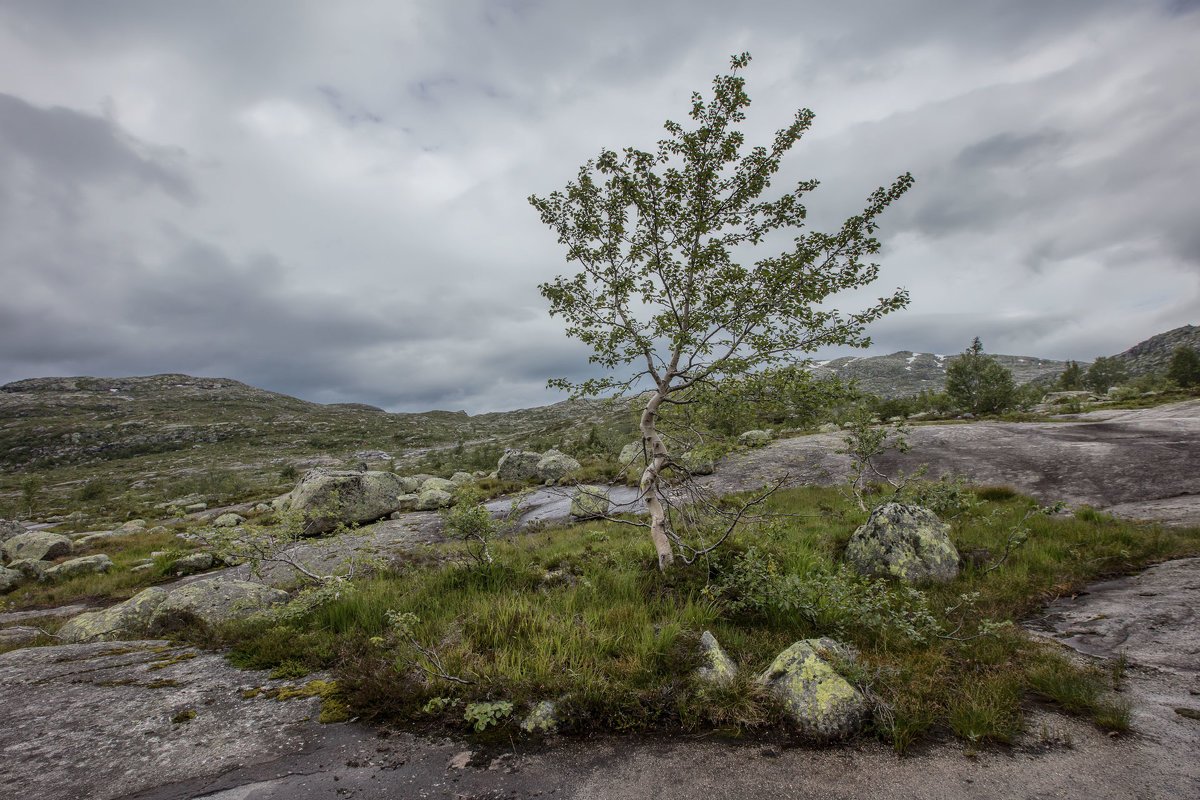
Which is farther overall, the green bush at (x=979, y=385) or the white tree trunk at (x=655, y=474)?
the green bush at (x=979, y=385)

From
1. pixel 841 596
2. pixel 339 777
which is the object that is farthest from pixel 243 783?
pixel 841 596

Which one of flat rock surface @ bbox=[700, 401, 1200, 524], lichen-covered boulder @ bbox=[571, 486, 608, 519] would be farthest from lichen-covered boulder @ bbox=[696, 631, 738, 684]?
flat rock surface @ bbox=[700, 401, 1200, 524]

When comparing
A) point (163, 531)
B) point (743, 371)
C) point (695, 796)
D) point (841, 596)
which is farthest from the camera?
point (163, 531)

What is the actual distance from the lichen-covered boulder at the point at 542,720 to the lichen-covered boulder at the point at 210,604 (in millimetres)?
6827

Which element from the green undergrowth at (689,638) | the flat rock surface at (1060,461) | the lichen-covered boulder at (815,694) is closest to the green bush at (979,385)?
Result: the flat rock surface at (1060,461)

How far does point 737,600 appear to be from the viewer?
26.3ft

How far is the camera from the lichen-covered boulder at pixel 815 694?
4980 mm

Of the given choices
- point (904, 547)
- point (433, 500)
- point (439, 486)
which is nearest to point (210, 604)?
point (904, 547)

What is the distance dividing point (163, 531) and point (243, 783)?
34.8m

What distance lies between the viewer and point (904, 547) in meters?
9.94

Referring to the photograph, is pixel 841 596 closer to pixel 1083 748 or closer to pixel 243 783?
pixel 1083 748

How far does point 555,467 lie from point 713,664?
30882 millimetres

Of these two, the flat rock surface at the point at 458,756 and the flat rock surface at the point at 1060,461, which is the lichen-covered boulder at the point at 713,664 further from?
the flat rock surface at the point at 1060,461

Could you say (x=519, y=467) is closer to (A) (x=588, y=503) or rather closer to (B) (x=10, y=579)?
(A) (x=588, y=503)
